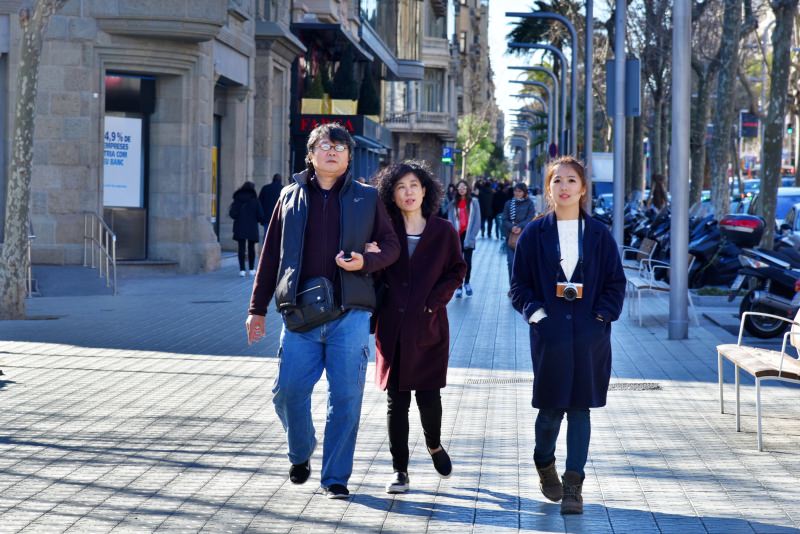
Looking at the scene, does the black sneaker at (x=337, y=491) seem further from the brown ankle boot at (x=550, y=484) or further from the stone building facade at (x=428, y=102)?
the stone building facade at (x=428, y=102)

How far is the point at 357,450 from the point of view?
821 cm

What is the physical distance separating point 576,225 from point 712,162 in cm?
1982

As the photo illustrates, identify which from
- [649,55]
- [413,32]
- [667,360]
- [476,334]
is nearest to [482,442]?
[667,360]

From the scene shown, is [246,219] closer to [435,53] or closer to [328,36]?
[328,36]

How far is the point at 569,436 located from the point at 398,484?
870mm

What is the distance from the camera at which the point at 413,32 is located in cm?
6888

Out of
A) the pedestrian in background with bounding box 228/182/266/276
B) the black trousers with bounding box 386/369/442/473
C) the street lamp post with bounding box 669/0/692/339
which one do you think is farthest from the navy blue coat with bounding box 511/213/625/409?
the pedestrian in background with bounding box 228/182/266/276

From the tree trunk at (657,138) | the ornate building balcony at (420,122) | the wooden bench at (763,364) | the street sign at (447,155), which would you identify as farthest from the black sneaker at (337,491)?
the ornate building balcony at (420,122)

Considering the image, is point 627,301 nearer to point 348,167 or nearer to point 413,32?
point 348,167

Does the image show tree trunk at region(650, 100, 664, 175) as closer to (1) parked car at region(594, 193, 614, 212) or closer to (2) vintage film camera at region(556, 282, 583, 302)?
(1) parked car at region(594, 193, 614, 212)

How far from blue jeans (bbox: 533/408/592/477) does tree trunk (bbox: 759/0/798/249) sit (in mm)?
13958

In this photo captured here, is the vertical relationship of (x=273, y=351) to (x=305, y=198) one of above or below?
below

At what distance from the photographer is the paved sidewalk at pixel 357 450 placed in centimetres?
647

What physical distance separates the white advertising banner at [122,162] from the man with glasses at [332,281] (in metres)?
18.2
